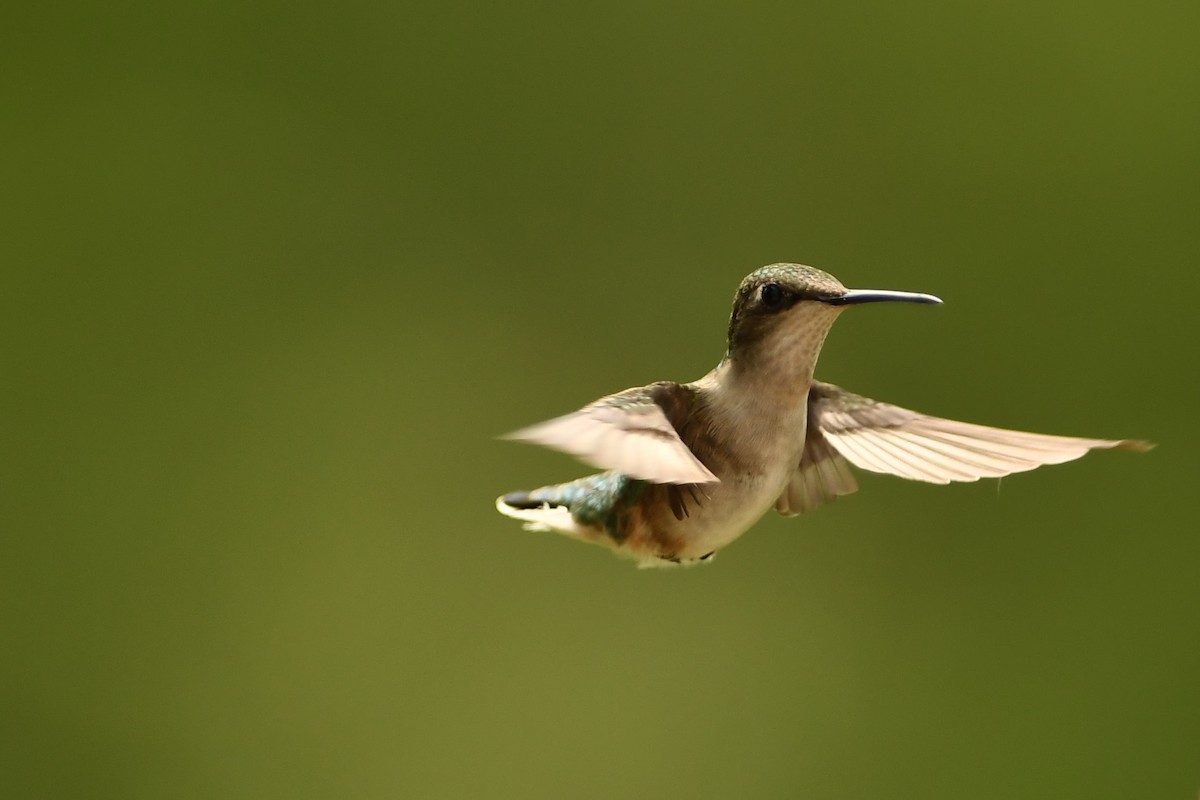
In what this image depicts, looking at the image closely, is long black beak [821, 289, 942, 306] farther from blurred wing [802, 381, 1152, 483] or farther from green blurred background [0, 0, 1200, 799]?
green blurred background [0, 0, 1200, 799]

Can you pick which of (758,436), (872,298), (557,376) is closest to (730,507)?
(758,436)

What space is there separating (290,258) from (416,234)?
9.5 inches

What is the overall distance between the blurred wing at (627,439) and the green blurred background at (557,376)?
1.42 m

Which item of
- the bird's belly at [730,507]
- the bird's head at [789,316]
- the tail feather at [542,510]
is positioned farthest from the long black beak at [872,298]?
the tail feather at [542,510]

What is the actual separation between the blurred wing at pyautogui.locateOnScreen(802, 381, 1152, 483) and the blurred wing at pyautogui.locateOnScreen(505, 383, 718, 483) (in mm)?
220

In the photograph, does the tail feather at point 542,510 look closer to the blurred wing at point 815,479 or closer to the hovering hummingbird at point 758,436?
the hovering hummingbird at point 758,436

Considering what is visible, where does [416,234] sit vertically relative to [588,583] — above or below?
above

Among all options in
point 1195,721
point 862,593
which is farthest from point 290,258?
point 1195,721

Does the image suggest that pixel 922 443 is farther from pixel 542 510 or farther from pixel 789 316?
pixel 542 510

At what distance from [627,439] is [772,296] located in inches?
8.5

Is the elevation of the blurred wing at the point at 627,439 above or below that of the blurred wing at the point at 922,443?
above

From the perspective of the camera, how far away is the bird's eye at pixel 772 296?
0.81 m

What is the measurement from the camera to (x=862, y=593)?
7.09ft

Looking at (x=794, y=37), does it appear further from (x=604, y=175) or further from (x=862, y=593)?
(x=862, y=593)
